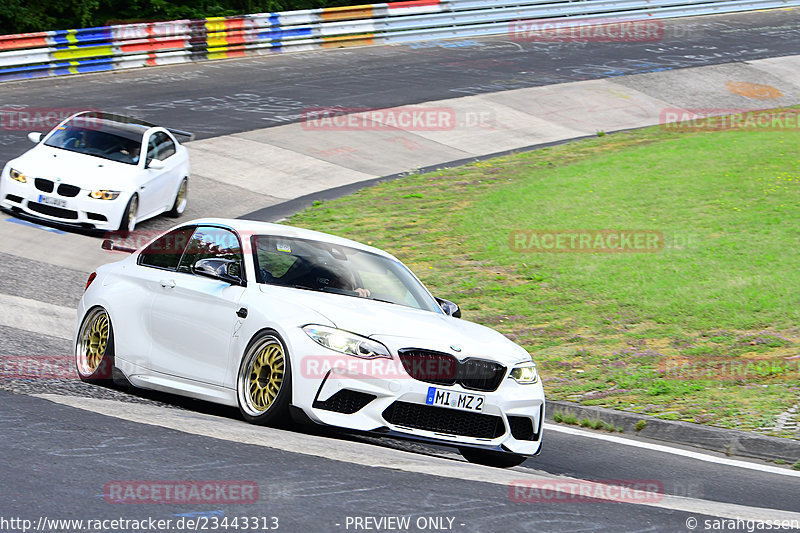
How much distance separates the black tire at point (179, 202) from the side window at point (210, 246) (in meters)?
9.81

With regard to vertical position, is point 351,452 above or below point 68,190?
above

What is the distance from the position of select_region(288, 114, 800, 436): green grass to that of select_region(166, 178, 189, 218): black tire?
2273 mm

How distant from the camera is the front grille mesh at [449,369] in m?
7.07

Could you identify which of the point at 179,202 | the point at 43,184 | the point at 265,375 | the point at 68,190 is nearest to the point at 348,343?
the point at 265,375

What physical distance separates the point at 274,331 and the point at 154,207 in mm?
10670

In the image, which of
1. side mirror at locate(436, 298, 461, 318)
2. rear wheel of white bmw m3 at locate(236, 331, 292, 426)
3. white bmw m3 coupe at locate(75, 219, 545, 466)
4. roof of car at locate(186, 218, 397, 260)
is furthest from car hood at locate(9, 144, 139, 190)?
rear wheel of white bmw m3 at locate(236, 331, 292, 426)

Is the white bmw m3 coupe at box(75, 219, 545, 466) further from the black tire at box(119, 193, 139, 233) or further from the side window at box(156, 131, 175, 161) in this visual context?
the side window at box(156, 131, 175, 161)

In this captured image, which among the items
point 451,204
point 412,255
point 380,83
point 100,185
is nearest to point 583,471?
point 412,255

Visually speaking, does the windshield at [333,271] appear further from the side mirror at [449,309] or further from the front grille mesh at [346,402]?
the front grille mesh at [346,402]

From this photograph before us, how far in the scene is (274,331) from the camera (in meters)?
7.24

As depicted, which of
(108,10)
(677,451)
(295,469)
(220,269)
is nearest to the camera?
(295,469)

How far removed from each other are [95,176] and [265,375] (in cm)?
982

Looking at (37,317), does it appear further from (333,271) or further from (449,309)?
(449,309)

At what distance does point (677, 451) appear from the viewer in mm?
8758
